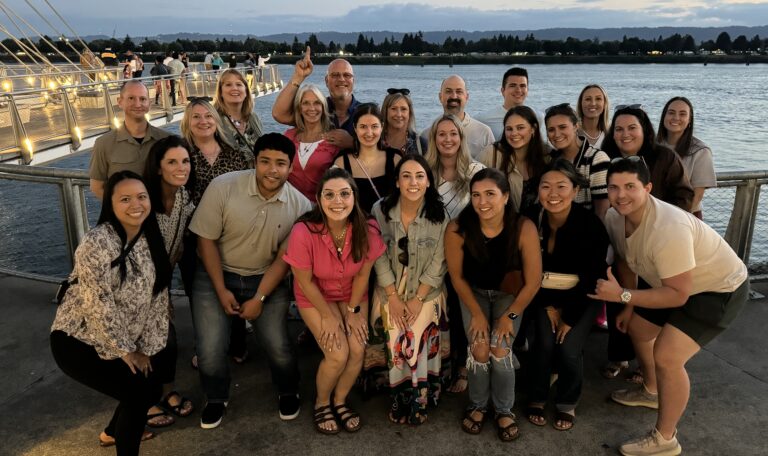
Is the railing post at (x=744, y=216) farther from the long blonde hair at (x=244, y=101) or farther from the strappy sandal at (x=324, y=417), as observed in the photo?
the long blonde hair at (x=244, y=101)

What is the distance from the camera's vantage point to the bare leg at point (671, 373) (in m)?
3.05

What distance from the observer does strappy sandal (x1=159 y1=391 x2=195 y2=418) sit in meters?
3.52

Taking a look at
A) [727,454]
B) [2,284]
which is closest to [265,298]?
[727,454]

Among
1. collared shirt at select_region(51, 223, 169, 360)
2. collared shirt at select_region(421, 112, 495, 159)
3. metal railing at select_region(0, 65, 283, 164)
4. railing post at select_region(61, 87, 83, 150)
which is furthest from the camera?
railing post at select_region(61, 87, 83, 150)

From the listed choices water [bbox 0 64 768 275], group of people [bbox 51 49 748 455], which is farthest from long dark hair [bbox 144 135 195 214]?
water [bbox 0 64 768 275]

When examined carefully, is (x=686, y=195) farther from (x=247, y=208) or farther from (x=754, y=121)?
(x=754, y=121)

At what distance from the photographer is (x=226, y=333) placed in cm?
Result: 361

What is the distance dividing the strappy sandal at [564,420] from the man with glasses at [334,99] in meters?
2.46

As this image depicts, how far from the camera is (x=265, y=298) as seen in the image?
3.66 m

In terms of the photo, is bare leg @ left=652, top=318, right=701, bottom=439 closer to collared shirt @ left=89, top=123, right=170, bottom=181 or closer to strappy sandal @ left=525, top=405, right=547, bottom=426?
strappy sandal @ left=525, top=405, right=547, bottom=426

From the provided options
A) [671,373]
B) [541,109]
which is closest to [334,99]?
[671,373]

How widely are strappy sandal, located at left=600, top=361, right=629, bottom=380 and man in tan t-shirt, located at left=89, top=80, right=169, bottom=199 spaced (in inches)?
143

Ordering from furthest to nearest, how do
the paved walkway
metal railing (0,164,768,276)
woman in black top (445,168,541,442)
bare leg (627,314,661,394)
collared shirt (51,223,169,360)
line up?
metal railing (0,164,768,276)
bare leg (627,314,661,394)
woman in black top (445,168,541,442)
the paved walkway
collared shirt (51,223,169,360)

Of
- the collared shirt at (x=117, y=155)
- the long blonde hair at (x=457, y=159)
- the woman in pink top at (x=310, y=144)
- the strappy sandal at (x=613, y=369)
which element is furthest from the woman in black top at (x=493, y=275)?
the collared shirt at (x=117, y=155)
